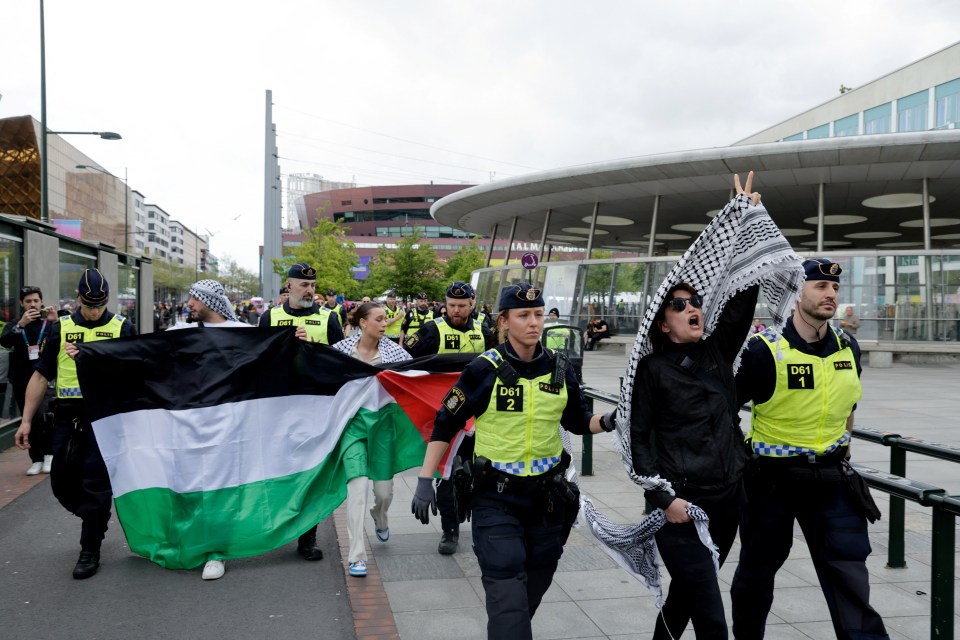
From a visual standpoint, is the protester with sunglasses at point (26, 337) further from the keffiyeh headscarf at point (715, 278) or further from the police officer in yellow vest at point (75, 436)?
the keffiyeh headscarf at point (715, 278)

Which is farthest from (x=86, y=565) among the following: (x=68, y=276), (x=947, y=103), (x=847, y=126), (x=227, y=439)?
(x=847, y=126)

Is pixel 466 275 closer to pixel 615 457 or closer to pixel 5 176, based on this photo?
pixel 5 176

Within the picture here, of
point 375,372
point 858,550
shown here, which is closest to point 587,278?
point 375,372

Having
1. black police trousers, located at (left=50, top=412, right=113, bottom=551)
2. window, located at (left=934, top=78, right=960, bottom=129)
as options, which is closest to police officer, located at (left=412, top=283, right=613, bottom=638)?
black police trousers, located at (left=50, top=412, right=113, bottom=551)

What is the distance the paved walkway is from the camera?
4305 millimetres

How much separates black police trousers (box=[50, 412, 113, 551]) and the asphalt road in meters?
0.35

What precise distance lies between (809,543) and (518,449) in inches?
60.5

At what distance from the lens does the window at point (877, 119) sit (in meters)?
59.2

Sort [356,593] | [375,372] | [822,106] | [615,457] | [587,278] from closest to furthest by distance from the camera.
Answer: [356,593]
[375,372]
[615,457]
[587,278]
[822,106]

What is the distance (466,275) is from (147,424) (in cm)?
5876

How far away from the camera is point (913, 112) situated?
5606 centimetres

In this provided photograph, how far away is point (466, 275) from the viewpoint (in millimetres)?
64062

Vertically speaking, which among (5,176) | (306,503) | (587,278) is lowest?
(306,503)

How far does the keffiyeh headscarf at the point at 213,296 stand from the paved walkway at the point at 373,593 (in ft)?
6.55
